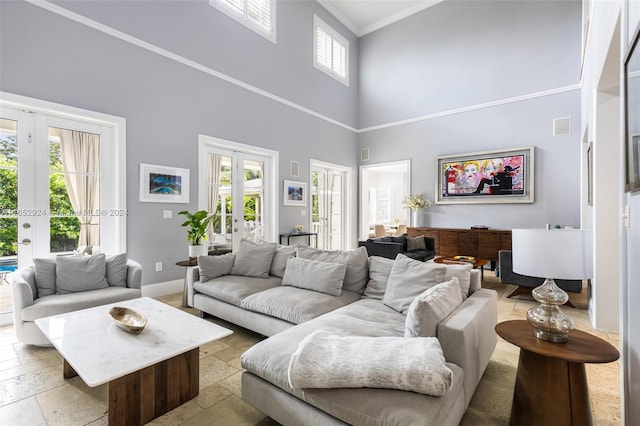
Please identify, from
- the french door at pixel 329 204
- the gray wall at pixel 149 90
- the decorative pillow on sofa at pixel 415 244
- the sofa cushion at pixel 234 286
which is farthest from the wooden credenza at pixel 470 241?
the sofa cushion at pixel 234 286

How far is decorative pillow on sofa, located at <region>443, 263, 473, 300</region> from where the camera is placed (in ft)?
7.64

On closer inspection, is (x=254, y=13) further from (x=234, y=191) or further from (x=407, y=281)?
(x=407, y=281)

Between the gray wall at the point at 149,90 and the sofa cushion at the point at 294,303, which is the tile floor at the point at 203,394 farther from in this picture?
the gray wall at the point at 149,90

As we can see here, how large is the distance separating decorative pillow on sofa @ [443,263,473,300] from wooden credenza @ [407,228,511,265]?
3681 millimetres

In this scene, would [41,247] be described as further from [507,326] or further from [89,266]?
[507,326]

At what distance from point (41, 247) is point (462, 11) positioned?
8175mm

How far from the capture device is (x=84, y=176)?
3.74 meters

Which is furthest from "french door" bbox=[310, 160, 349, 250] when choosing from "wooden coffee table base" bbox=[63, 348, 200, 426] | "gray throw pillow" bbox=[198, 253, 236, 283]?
"wooden coffee table base" bbox=[63, 348, 200, 426]

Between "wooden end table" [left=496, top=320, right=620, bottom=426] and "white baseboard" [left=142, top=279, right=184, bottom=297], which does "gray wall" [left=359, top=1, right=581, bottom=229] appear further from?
"white baseboard" [left=142, top=279, right=184, bottom=297]

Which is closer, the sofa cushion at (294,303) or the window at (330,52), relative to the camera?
the sofa cushion at (294,303)

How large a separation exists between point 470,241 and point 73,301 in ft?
19.4

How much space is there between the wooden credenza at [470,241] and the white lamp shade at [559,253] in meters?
4.23

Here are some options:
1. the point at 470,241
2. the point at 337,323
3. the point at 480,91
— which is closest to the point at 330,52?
the point at 480,91

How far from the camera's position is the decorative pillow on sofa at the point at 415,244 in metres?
5.42
